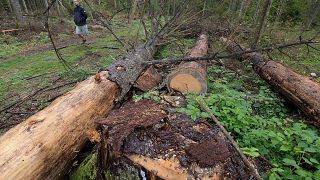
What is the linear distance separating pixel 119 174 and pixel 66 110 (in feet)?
4.19

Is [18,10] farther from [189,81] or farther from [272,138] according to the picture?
[272,138]

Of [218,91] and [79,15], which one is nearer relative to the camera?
[218,91]

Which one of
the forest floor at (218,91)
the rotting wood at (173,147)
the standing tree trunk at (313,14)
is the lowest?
the standing tree trunk at (313,14)

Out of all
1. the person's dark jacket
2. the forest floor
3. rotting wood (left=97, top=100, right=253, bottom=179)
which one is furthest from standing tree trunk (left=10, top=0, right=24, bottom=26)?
rotting wood (left=97, top=100, right=253, bottom=179)

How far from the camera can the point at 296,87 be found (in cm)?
514

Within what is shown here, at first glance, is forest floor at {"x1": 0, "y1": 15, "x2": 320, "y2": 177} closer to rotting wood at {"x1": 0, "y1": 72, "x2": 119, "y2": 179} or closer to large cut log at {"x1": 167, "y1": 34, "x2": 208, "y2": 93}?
large cut log at {"x1": 167, "y1": 34, "x2": 208, "y2": 93}

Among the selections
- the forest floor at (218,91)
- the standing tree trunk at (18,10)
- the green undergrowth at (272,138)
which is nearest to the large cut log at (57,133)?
the forest floor at (218,91)

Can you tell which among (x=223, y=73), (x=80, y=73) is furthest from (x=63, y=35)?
(x=223, y=73)

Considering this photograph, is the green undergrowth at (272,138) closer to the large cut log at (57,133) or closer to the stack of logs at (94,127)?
the stack of logs at (94,127)

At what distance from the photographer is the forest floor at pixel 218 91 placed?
3097 millimetres

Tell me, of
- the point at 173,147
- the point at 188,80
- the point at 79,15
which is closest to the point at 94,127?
the point at 173,147

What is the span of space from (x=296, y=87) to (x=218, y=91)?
1364mm

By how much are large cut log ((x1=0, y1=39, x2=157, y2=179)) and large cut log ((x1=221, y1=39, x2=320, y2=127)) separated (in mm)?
2130

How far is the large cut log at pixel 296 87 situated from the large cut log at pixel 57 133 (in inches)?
83.8
